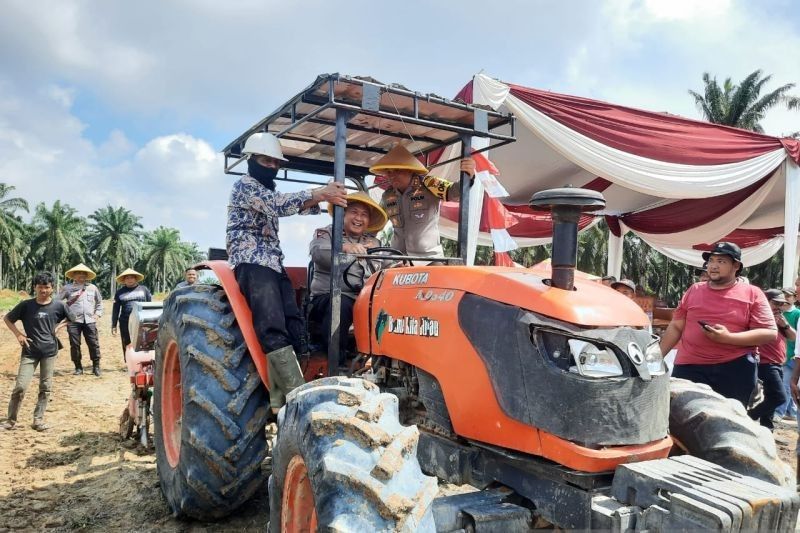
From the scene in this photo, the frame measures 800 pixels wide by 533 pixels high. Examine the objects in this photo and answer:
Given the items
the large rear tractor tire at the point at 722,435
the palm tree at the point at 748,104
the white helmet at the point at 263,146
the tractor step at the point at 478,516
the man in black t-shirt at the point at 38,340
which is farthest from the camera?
the palm tree at the point at 748,104

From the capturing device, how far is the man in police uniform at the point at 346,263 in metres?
3.79

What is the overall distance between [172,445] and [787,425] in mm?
7994

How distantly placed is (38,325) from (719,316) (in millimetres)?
7466

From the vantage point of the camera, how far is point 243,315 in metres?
3.69

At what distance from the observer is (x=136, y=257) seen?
69.4 m

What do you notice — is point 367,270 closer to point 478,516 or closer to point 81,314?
point 478,516

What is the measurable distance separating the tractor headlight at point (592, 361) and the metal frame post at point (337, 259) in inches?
56.7

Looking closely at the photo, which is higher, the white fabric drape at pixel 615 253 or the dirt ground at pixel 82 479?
the white fabric drape at pixel 615 253

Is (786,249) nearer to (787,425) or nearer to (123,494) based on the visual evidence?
(787,425)

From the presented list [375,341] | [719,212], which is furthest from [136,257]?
[375,341]

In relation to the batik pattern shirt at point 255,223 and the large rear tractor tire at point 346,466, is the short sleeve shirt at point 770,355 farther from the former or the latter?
the large rear tractor tire at point 346,466

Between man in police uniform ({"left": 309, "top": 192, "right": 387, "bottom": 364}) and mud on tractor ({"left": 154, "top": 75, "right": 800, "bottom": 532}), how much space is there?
20 cm

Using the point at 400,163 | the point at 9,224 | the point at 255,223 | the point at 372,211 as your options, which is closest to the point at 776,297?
the point at 400,163

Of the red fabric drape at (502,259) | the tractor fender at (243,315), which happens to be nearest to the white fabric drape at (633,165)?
the red fabric drape at (502,259)
